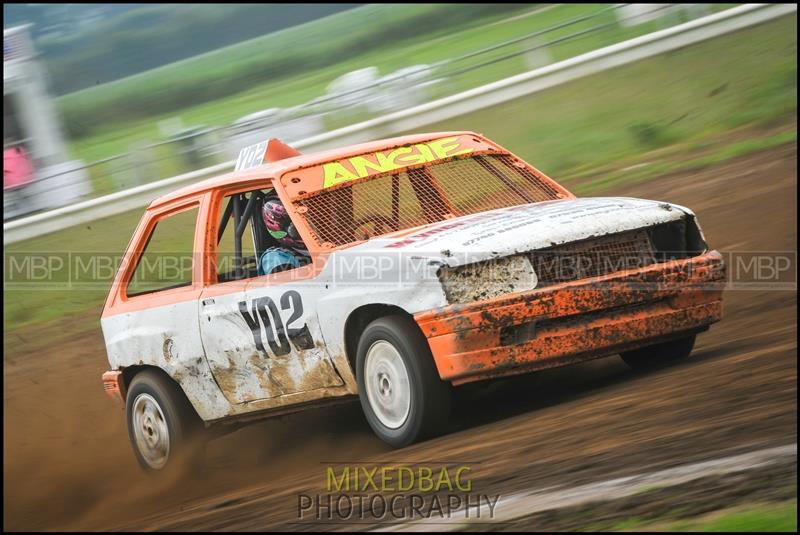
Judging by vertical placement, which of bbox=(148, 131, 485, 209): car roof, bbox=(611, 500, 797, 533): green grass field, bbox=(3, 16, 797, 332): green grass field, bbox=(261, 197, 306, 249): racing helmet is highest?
bbox=(3, 16, 797, 332): green grass field

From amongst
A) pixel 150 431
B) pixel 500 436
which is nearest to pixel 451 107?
pixel 150 431

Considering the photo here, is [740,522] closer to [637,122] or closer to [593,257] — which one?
[593,257]

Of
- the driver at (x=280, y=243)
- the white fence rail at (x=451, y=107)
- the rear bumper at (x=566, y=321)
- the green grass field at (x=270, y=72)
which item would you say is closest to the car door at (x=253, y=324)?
the driver at (x=280, y=243)

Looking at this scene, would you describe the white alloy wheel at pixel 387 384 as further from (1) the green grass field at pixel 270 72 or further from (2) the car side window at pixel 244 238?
(1) the green grass field at pixel 270 72

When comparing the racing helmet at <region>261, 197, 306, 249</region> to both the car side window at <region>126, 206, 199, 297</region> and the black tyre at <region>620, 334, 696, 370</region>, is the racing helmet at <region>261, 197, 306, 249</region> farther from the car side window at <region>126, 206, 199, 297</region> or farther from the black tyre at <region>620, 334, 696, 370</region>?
the black tyre at <region>620, 334, 696, 370</region>

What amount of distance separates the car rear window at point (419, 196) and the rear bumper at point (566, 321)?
38.5 inches

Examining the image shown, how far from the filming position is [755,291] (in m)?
8.09

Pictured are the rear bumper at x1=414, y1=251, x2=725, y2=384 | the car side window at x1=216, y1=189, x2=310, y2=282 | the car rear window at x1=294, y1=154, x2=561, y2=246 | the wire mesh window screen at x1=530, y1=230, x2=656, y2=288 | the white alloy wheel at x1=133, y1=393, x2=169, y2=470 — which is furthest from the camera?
the white alloy wheel at x1=133, y1=393, x2=169, y2=470

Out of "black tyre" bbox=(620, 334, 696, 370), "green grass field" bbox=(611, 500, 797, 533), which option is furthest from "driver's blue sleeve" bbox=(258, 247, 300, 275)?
"green grass field" bbox=(611, 500, 797, 533)

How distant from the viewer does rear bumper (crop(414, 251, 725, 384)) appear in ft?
16.6

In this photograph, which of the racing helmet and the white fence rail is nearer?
the racing helmet

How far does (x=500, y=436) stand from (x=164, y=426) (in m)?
2.34

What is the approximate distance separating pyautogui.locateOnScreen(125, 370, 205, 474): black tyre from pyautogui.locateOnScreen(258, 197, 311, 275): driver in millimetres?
968

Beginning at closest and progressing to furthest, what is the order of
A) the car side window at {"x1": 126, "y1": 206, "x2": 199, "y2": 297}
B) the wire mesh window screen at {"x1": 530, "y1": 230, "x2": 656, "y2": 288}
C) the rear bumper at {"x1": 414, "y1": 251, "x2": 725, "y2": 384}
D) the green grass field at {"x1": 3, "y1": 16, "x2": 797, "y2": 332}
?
the rear bumper at {"x1": 414, "y1": 251, "x2": 725, "y2": 384} < the wire mesh window screen at {"x1": 530, "y1": 230, "x2": 656, "y2": 288} < the car side window at {"x1": 126, "y1": 206, "x2": 199, "y2": 297} < the green grass field at {"x1": 3, "y1": 16, "x2": 797, "y2": 332}
